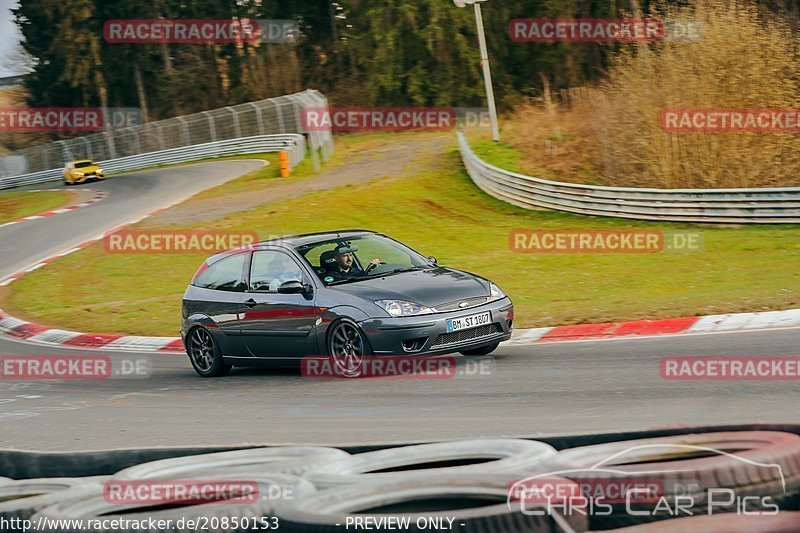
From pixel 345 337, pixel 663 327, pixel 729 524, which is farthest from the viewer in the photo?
pixel 663 327

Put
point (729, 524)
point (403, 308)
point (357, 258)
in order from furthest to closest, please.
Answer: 1. point (357, 258)
2. point (403, 308)
3. point (729, 524)

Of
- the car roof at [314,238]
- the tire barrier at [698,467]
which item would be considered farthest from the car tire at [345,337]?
the tire barrier at [698,467]

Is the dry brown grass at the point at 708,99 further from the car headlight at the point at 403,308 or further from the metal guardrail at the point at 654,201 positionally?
the car headlight at the point at 403,308

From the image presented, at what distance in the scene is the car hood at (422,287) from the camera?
973cm

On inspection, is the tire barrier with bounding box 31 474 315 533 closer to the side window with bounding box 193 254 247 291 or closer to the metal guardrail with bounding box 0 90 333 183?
the side window with bounding box 193 254 247 291

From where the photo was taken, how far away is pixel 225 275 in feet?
37.3

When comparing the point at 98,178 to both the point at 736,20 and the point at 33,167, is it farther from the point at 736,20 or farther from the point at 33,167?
the point at 736,20

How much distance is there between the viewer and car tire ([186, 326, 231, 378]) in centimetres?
1125

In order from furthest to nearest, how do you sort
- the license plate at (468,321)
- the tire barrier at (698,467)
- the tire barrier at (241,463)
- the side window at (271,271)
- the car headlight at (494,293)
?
the side window at (271,271) < the car headlight at (494,293) < the license plate at (468,321) < the tire barrier at (241,463) < the tire barrier at (698,467)

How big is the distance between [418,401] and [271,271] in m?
3.13

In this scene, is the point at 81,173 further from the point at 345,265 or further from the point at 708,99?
the point at 345,265

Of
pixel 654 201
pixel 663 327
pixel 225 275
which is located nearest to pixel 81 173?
pixel 654 201

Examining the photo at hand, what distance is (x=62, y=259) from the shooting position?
24.2 metres

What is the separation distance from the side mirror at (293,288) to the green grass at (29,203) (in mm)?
25561
